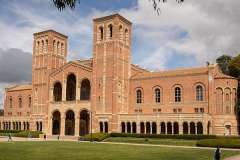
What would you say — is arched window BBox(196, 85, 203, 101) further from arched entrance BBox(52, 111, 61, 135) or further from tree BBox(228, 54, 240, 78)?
arched entrance BBox(52, 111, 61, 135)

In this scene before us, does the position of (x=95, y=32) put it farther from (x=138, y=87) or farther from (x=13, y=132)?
(x=13, y=132)

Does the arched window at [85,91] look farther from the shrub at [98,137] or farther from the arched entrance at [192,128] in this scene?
the arched entrance at [192,128]

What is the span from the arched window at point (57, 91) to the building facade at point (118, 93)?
0.73ft

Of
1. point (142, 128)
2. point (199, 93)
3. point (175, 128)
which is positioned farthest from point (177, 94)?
point (142, 128)

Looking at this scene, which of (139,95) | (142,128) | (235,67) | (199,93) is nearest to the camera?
(199,93)

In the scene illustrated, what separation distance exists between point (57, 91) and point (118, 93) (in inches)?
722

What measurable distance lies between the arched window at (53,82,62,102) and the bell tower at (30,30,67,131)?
5.72ft

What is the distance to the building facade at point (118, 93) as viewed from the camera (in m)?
62.4

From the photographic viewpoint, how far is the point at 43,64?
8450cm

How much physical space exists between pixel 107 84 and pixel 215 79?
Result: 66.0 feet

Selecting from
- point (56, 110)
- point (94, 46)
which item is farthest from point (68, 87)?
point (94, 46)

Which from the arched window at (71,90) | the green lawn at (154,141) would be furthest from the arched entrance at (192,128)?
the arched window at (71,90)

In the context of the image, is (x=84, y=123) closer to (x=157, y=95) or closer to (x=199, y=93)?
(x=157, y=95)

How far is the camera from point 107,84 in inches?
2763
